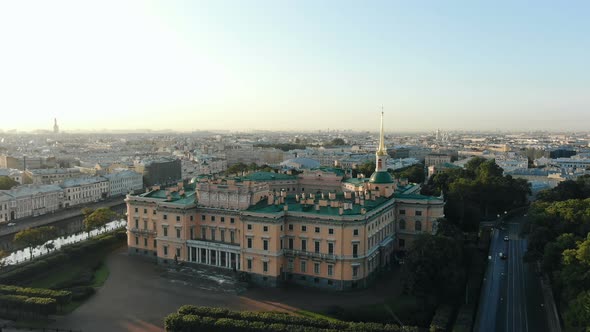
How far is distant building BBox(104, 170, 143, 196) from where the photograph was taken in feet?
395

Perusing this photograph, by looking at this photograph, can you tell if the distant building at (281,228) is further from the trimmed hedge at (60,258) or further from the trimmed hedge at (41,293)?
the trimmed hedge at (41,293)

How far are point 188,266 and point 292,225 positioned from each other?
14092 millimetres

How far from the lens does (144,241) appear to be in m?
64.8

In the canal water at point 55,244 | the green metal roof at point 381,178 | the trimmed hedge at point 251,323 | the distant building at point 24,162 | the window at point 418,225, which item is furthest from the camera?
the distant building at point 24,162

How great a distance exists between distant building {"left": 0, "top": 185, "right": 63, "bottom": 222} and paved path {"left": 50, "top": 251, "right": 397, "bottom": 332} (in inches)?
1683

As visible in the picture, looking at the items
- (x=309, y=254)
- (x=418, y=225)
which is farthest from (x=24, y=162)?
(x=418, y=225)

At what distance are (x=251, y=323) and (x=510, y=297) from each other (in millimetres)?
26643

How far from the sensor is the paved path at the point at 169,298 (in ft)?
145

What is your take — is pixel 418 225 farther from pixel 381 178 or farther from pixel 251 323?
pixel 251 323

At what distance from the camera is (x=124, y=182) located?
124875mm

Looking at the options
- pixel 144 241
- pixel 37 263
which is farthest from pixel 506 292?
pixel 37 263

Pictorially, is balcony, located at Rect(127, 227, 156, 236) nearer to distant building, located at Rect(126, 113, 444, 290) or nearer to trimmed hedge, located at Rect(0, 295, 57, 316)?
distant building, located at Rect(126, 113, 444, 290)

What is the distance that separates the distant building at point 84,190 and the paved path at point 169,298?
54.8 meters

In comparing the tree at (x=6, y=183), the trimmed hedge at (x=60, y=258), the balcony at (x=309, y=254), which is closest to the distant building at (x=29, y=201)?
the tree at (x=6, y=183)
